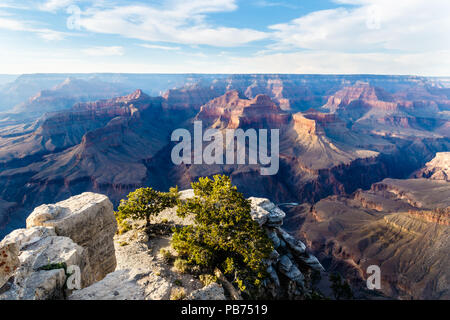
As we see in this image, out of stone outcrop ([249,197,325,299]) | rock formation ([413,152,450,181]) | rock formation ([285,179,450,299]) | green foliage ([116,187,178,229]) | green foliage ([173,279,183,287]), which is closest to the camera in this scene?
green foliage ([173,279,183,287])

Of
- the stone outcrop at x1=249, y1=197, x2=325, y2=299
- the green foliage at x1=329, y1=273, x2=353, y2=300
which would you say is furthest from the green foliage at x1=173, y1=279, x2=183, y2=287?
the green foliage at x1=329, y1=273, x2=353, y2=300

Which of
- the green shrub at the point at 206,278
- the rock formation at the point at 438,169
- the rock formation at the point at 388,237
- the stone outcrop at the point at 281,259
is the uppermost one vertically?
the green shrub at the point at 206,278

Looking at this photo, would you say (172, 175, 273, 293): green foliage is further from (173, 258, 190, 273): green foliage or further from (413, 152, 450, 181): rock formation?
(413, 152, 450, 181): rock formation

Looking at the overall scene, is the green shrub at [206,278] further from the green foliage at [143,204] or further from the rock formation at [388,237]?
the rock formation at [388,237]

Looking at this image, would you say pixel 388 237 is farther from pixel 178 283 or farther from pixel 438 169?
pixel 438 169

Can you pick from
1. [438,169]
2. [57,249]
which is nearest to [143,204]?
[57,249]

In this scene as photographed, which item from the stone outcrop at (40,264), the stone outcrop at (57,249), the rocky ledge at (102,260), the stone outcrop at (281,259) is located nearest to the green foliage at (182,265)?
the rocky ledge at (102,260)
